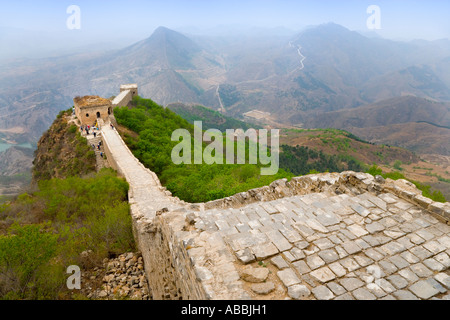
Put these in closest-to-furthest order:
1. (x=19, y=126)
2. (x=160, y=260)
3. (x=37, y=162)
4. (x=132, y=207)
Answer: (x=160, y=260), (x=132, y=207), (x=37, y=162), (x=19, y=126)

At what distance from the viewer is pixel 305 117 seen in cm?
19375

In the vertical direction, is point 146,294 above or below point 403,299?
below

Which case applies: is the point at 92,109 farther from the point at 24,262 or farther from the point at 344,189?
Answer: the point at 344,189

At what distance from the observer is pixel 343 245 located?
5934 mm

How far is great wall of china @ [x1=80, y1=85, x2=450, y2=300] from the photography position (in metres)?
4.89

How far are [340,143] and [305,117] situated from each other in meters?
112

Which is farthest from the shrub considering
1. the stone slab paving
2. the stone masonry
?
the stone slab paving

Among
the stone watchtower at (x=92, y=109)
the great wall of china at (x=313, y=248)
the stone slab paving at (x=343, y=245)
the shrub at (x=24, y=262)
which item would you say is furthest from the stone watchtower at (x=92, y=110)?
the stone slab paving at (x=343, y=245)

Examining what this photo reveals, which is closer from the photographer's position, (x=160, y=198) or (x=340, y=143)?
(x=160, y=198)

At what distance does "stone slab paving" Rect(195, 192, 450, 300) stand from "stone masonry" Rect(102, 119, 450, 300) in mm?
20

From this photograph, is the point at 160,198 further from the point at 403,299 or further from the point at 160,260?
the point at 403,299

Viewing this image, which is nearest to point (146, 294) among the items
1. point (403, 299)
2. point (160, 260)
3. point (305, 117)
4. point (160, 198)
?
point (160, 260)

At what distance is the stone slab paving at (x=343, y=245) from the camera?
489 cm

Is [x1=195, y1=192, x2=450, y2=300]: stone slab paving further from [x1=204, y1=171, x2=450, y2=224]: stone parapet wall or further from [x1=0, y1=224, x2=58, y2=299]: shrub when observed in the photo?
[x1=0, y1=224, x2=58, y2=299]: shrub
